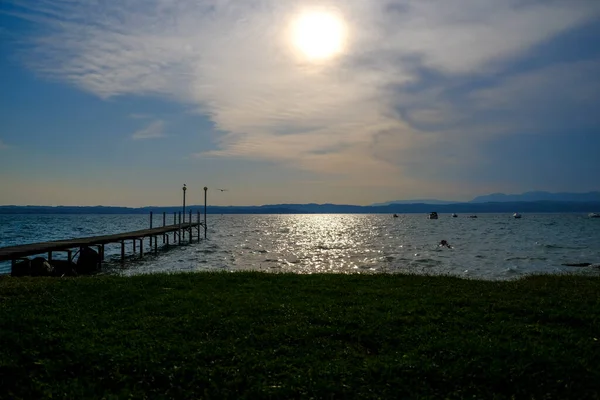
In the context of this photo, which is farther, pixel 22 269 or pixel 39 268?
pixel 39 268

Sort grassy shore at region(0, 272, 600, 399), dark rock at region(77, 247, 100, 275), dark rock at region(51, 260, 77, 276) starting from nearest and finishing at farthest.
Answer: grassy shore at region(0, 272, 600, 399), dark rock at region(51, 260, 77, 276), dark rock at region(77, 247, 100, 275)

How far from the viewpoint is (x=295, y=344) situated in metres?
10.3

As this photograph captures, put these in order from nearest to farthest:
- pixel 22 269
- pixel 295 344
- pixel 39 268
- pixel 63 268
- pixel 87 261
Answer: pixel 295 344
pixel 22 269
pixel 39 268
pixel 63 268
pixel 87 261

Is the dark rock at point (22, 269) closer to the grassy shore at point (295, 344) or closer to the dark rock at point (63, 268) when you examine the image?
the dark rock at point (63, 268)

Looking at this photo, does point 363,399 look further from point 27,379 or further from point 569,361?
point 27,379

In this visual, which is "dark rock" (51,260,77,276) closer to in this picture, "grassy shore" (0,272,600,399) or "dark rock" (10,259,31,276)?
"dark rock" (10,259,31,276)

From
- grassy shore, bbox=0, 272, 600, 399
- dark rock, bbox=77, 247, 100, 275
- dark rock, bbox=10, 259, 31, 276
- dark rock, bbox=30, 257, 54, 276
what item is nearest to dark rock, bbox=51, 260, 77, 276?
dark rock, bbox=30, 257, 54, 276

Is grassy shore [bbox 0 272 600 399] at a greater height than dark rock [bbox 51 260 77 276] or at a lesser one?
greater

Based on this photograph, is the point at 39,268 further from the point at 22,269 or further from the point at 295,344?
the point at 295,344

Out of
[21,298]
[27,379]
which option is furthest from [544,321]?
[21,298]

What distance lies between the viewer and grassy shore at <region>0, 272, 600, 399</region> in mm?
8328

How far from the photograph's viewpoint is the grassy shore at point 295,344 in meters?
8.33

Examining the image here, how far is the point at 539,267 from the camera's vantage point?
Answer: 33781mm

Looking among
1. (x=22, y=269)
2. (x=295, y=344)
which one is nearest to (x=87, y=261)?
(x=22, y=269)
